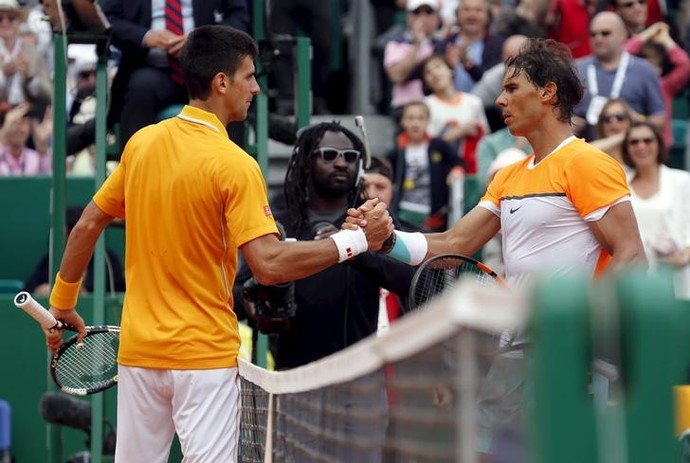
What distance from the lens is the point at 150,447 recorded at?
220 inches

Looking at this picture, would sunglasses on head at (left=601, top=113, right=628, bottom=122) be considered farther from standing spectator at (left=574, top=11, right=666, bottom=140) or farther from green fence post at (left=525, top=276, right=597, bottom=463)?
green fence post at (left=525, top=276, right=597, bottom=463)

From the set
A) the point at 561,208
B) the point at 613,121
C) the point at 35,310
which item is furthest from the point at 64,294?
the point at 613,121

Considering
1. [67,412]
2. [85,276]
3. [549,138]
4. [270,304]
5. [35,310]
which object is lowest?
[67,412]

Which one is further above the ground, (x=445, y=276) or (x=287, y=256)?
(x=287, y=256)

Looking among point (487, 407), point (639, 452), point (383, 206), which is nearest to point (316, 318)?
point (383, 206)

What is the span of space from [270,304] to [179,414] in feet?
4.07

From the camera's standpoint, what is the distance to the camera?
21.7 ft

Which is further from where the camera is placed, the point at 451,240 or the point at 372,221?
the point at 451,240

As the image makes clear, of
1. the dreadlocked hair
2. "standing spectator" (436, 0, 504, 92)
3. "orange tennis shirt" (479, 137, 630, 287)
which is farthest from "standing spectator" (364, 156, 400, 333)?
"standing spectator" (436, 0, 504, 92)

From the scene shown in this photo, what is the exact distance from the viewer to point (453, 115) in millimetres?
12383

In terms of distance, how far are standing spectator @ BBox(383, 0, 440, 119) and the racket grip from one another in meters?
7.19

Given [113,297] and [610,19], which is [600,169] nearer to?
[113,297]

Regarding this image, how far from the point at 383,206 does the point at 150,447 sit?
1301 mm

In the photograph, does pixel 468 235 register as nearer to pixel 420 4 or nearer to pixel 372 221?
pixel 372 221
